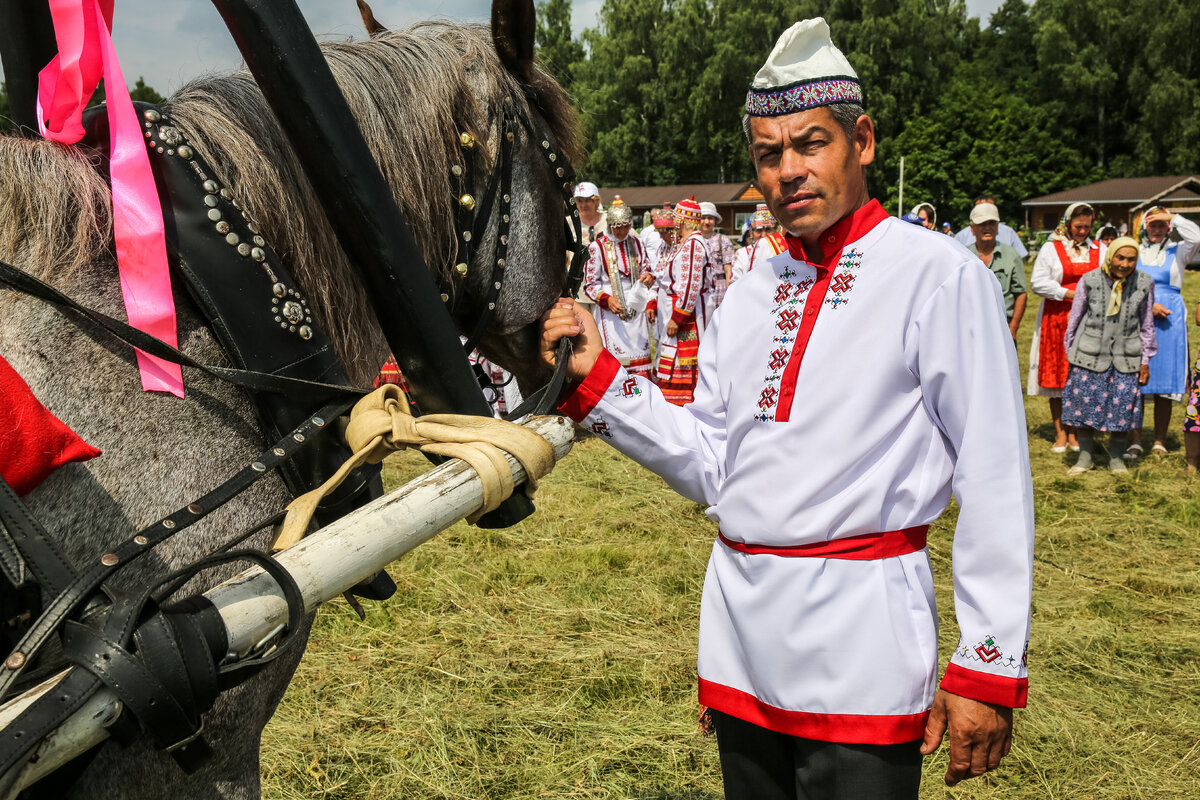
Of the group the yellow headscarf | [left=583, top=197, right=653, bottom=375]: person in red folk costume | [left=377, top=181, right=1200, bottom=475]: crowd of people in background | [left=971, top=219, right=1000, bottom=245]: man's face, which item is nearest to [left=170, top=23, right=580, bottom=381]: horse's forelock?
[left=377, top=181, right=1200, bottom=475]: crowd of people in background

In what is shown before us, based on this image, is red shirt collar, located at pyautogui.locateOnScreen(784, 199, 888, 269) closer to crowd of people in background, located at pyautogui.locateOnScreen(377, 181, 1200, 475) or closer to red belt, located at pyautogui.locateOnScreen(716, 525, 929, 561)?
red belt, located at pyautogui.locateOnScreen(716, 525, 929, 561)

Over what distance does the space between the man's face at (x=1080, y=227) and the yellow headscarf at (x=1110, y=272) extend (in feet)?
2.83

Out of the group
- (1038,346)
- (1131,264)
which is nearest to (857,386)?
(1131,264)

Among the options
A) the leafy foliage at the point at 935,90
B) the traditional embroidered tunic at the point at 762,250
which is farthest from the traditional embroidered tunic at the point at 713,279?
the leafy foliage at the point at 935,90

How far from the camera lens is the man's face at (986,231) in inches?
279

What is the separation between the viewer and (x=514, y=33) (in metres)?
1.71

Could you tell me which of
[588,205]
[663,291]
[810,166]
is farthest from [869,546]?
[588,205]

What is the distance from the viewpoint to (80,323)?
1193mm

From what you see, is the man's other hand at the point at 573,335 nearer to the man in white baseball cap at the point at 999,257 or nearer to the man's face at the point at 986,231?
the man in white baseball cap at the point at 999,257

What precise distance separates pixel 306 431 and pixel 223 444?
4.8 inches

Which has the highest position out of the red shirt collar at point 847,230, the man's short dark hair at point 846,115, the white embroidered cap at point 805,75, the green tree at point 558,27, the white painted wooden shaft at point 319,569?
the green tree at point 558,27

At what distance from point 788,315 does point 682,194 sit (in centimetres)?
4103

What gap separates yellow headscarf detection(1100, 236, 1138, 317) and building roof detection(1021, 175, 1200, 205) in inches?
1253

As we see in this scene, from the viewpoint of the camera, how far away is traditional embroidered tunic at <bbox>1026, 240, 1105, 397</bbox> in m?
6.74
